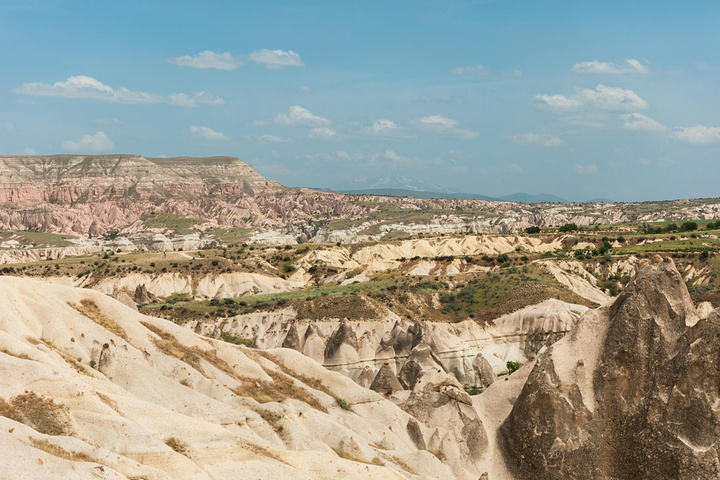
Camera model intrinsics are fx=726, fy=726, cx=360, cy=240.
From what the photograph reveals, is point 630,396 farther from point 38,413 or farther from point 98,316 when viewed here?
point 98,316

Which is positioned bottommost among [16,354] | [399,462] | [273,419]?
[399,462]

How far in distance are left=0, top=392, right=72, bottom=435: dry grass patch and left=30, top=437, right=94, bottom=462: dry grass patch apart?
2338mm

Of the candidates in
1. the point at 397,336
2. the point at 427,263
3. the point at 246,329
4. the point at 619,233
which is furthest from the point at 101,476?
the point at 619,233

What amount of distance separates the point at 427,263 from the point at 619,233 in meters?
44.9

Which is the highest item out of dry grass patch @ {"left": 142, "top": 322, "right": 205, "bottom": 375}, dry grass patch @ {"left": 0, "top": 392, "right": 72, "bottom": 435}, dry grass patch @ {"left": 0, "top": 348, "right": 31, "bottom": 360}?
dry grass patch @ {"left": 0, "top": 348, "right": 31, "bottom": 360}

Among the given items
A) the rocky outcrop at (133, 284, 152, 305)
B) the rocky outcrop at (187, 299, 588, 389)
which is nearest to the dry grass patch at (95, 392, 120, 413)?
the rocky outcrop at (187, 299, 588, 389)

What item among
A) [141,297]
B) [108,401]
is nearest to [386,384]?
[108,401]

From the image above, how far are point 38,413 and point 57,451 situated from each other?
3533 millimetres

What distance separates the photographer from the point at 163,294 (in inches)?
4779

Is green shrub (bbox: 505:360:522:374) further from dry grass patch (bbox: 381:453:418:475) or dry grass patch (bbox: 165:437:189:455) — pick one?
dry grass patch (bbox: 165:437:189:455)

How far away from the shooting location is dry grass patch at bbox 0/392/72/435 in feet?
80.1

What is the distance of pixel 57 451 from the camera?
22.1 meters

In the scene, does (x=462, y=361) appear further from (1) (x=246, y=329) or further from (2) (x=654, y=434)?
(2) (x=654, y=434)

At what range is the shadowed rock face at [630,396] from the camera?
32.3 m
